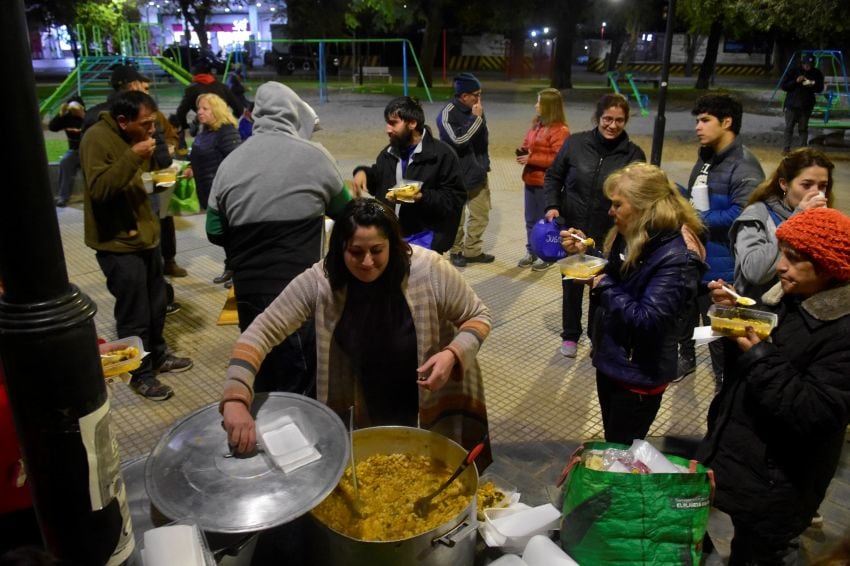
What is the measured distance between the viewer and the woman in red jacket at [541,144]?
6.75 meters

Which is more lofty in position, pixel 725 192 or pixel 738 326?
pixel 725 192

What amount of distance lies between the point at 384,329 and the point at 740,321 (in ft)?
4.73

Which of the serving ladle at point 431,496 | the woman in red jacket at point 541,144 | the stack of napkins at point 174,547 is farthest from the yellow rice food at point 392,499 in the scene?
the woman in red jacket at point 541,144

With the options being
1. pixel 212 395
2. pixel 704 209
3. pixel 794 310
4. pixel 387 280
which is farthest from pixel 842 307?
pixel 212 395

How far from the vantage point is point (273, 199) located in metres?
3.35

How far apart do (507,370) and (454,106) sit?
3.22 meters

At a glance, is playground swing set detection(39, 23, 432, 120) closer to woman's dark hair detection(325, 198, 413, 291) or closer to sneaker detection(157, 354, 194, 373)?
sneaker detection(157, 354, 194, 373)

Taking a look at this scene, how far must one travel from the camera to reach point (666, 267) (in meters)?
2.93

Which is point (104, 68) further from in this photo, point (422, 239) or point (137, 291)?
point (422, 239)

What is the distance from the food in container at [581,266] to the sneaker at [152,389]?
9.78 feet

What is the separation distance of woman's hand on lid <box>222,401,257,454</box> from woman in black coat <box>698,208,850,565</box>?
177 cm

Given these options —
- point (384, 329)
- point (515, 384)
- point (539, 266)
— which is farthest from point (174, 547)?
point (539, 266)

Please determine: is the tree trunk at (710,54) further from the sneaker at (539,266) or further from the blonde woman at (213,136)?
the blonde woman at (213,136)

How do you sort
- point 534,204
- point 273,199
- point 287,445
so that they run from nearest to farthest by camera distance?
point 287,445, point 273,199, point 534,204
